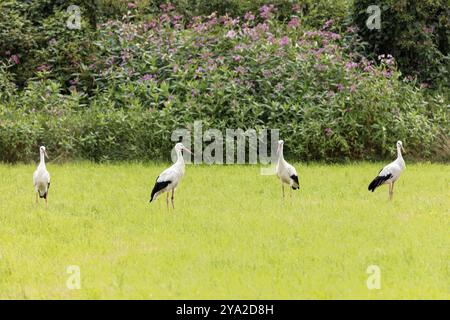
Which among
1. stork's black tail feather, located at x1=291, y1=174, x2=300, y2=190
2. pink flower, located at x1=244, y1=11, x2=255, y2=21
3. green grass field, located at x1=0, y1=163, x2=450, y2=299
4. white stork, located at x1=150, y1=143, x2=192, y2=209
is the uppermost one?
pink flower, located at x1=244, y1=11, x2=255, y2=21

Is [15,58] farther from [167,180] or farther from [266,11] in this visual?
[167,180]

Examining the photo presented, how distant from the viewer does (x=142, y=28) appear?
62.7 feet

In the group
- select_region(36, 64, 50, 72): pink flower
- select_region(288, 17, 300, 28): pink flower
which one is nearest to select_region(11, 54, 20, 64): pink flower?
select_region(36, 64, 50, 72): pink flower

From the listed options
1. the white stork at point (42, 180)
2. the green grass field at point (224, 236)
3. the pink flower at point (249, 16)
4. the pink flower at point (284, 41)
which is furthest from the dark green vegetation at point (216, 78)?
the white stork at point (42, 180)

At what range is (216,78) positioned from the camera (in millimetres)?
17172

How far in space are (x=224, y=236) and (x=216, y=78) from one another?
6.83 m

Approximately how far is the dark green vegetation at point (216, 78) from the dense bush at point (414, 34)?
32 millimetres

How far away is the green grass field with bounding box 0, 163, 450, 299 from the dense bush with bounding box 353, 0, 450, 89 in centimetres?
446

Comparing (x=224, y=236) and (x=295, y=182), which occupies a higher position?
(x=295, y=182)

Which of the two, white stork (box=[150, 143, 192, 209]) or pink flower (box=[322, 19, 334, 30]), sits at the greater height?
pink flower (box=[322, 19, 334, 30])

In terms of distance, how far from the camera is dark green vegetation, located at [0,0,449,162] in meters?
16.5

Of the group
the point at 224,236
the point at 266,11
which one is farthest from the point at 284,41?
the point at 224,236

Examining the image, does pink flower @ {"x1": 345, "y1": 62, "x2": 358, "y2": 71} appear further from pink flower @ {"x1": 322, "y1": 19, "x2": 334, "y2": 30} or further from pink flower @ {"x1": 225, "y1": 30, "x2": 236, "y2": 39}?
pink flower @ {"x1": 225, "y1": 30, "x2": 236, "y2": 39}
